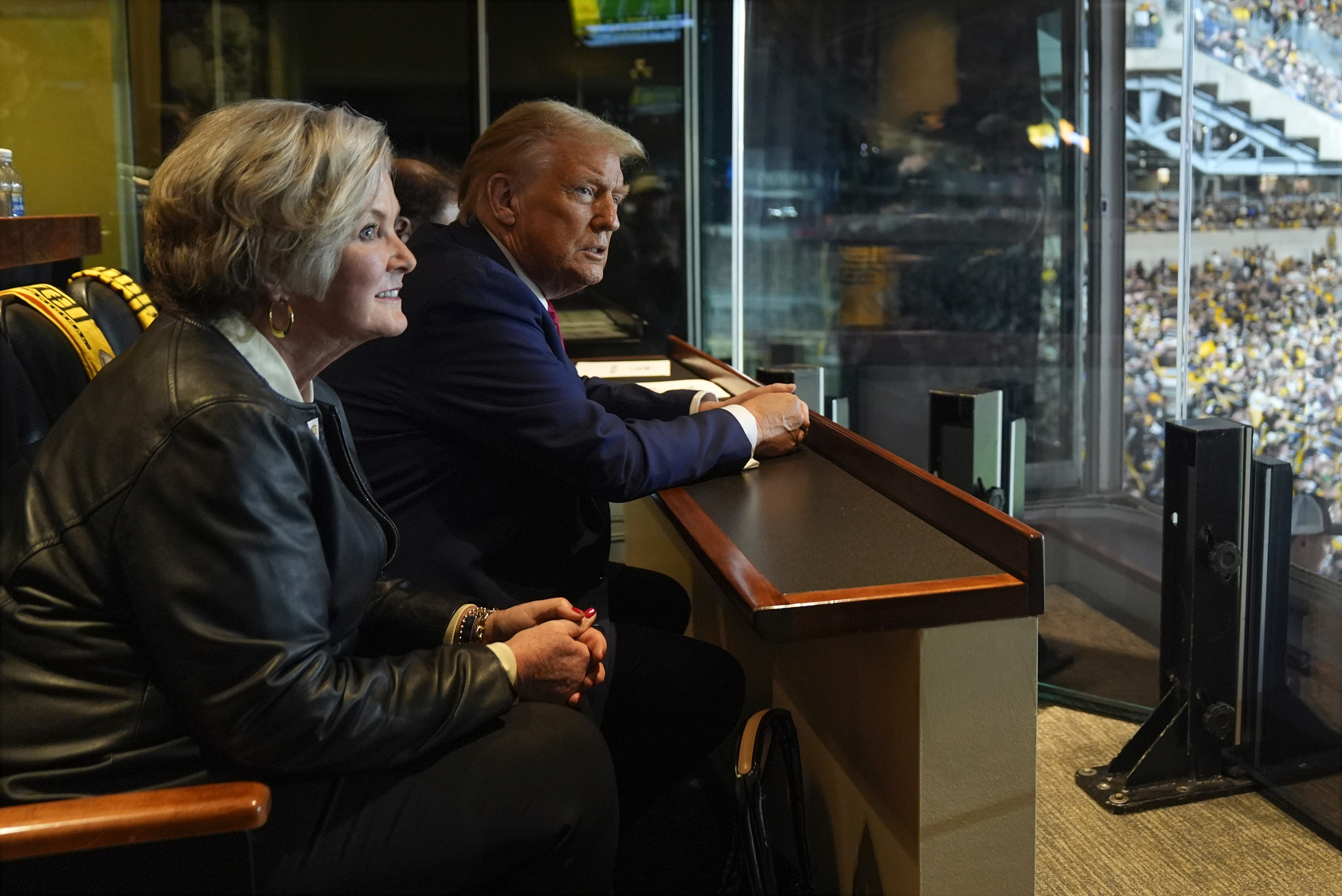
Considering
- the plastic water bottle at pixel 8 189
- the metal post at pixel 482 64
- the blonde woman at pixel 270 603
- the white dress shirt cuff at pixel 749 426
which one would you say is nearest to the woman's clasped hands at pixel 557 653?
the blonde woman at pixel 270 603

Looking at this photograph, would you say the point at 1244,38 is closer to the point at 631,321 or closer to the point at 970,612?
the point at 970,612

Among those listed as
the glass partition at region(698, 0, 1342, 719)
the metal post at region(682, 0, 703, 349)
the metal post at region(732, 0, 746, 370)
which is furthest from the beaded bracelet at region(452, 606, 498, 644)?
the metal post at region(682, 0, 703, 349)

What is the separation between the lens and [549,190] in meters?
2.01

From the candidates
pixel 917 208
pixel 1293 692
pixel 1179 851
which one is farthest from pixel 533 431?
pixel 917 208

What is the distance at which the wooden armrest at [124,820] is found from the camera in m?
1.04

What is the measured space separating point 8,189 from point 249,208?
1.67 metres

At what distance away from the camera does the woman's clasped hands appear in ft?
4.52

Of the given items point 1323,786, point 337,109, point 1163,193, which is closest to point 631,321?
point 1163,193

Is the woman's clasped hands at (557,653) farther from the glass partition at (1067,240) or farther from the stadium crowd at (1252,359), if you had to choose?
the stadium crowd at (1252,359)

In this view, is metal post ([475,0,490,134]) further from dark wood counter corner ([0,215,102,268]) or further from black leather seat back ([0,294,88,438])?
black leather seat back ([0,294,88,438])

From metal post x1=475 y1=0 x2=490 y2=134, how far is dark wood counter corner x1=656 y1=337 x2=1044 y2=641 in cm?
324

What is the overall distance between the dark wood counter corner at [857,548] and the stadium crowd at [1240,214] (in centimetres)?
143

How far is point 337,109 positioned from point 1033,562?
961 millimetres

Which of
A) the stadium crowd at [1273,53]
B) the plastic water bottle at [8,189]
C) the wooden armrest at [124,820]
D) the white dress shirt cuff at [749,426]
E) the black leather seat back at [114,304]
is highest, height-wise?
the stadium crowd at [1273,53]
